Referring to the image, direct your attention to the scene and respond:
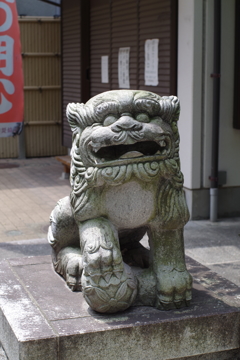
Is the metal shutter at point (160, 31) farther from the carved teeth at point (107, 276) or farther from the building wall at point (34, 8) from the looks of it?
the building wall at point (34, 8)

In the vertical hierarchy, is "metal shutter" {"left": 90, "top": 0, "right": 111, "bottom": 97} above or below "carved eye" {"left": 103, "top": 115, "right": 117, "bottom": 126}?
above

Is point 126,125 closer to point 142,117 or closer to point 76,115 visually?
point 142,117

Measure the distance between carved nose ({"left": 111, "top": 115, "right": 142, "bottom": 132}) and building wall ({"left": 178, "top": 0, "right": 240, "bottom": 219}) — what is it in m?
3.42

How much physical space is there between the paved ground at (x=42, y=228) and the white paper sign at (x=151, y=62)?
6.35ft

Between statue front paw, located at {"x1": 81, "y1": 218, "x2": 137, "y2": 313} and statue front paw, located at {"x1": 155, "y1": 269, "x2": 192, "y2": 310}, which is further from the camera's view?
statue front paw, located at {"x1": 155, "y1": 269, "x2": 192, "y2": 310}

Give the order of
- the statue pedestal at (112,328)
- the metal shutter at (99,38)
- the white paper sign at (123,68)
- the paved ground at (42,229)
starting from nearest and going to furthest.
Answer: the statue pedestal at (112,328), the paved ground at (42,229), the white paper sign at (123,68), the metal shutter at (99,38)

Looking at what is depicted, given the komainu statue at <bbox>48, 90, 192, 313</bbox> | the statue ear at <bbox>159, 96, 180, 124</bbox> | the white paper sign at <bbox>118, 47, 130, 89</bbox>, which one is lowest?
the komainu statue at <bbox>48, 90, 192, 313</bbox>

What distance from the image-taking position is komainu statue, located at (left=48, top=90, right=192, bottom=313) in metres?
3.18

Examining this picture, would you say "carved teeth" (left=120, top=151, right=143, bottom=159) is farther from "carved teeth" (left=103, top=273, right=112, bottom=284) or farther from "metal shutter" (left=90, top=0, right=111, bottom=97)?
"metal shutter" (left=90, top=0, right=111, bottom=97)

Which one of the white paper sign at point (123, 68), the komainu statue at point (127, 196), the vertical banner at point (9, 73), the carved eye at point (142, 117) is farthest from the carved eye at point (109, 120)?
the white paper sign at point (123, 68)

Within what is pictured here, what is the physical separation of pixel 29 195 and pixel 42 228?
1769 millimetres

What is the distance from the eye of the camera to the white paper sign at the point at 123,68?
8000 millimetres

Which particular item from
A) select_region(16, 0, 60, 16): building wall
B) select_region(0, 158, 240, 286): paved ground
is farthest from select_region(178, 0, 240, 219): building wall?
select_region(16, 0, 60, 16): building wall

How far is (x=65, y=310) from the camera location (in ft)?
11.0
